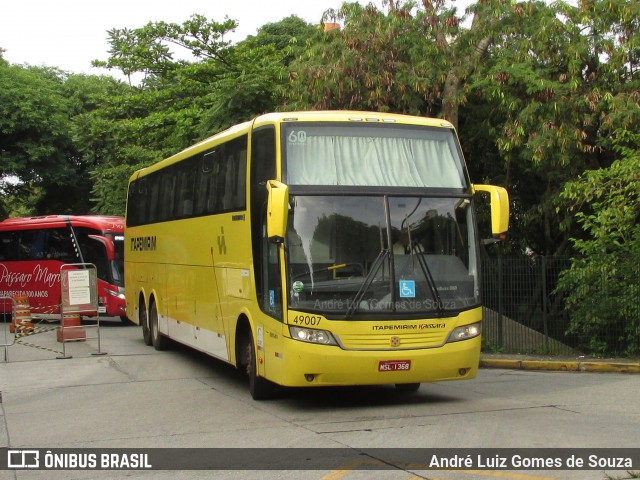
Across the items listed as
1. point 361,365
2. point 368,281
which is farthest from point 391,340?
point 368,281

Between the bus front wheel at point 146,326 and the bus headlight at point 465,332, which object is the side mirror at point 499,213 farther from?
the bus front wheel at point 146,326

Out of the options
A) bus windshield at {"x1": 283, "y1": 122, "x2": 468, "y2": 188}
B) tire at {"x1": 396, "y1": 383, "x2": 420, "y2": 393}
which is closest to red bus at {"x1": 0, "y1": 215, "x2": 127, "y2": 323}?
tire at {"x1": 396, "y1": 383, "x2": 420, "y2": 393}

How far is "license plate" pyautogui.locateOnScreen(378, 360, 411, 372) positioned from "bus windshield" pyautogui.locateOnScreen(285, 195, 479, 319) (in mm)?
561

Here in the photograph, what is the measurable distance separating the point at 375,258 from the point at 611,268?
7485 millimetres

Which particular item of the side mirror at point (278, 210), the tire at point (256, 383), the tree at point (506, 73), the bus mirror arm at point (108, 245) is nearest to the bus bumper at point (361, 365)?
the tire at point (256, 383)

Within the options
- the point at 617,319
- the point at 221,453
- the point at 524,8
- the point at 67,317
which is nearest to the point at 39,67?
the point at 67,317

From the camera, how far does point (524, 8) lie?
18.3m

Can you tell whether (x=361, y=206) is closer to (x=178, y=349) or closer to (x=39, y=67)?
(x=178, y=349)

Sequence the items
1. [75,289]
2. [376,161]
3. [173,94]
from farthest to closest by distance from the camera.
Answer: [173,94], [75,289], [376,161]

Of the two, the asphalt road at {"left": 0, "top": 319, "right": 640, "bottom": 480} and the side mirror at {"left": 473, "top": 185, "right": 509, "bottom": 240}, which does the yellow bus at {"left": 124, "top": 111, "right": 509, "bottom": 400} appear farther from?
the asphalt road at {"left": 0, "top": 319, "right": 640, "bottom": 480}

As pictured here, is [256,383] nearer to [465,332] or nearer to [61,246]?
[465,332]

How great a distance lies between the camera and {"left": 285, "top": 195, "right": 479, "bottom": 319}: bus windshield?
402 inches

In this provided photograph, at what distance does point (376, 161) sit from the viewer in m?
10.9

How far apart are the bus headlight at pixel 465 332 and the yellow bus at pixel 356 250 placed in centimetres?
2
